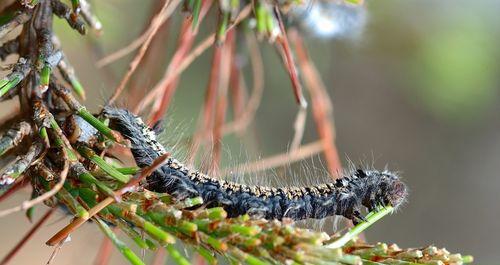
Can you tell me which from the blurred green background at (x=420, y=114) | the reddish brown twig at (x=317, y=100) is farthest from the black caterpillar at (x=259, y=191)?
the blurred green background at (x=420, y=114)

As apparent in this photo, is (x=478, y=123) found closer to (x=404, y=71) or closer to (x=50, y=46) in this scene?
(x=404, y=71)

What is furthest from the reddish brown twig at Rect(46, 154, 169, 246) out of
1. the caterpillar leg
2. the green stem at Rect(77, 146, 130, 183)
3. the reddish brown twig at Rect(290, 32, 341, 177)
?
the reddish brown twig at Rect(290, 32, 341, 177)

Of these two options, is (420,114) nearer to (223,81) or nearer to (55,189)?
(223,81)

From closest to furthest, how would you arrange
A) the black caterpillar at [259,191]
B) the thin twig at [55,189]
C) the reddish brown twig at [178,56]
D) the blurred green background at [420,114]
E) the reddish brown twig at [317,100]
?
the thin twig at [55,189] → the black caterpillar at [259,191] → the reddish brown twig at [178,56] → the reddish brown twig at [317,100] → the blurred green background at [420,114]

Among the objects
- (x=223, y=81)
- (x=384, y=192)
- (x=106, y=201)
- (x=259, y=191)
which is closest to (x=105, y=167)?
(x=106, y=201)

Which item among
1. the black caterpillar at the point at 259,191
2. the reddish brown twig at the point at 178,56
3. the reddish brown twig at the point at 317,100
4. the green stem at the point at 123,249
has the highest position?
the reddish brown twig at the point at 317,100

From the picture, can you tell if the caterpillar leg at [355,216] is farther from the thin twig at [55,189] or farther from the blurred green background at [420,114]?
the blurred green background at [420,114]
